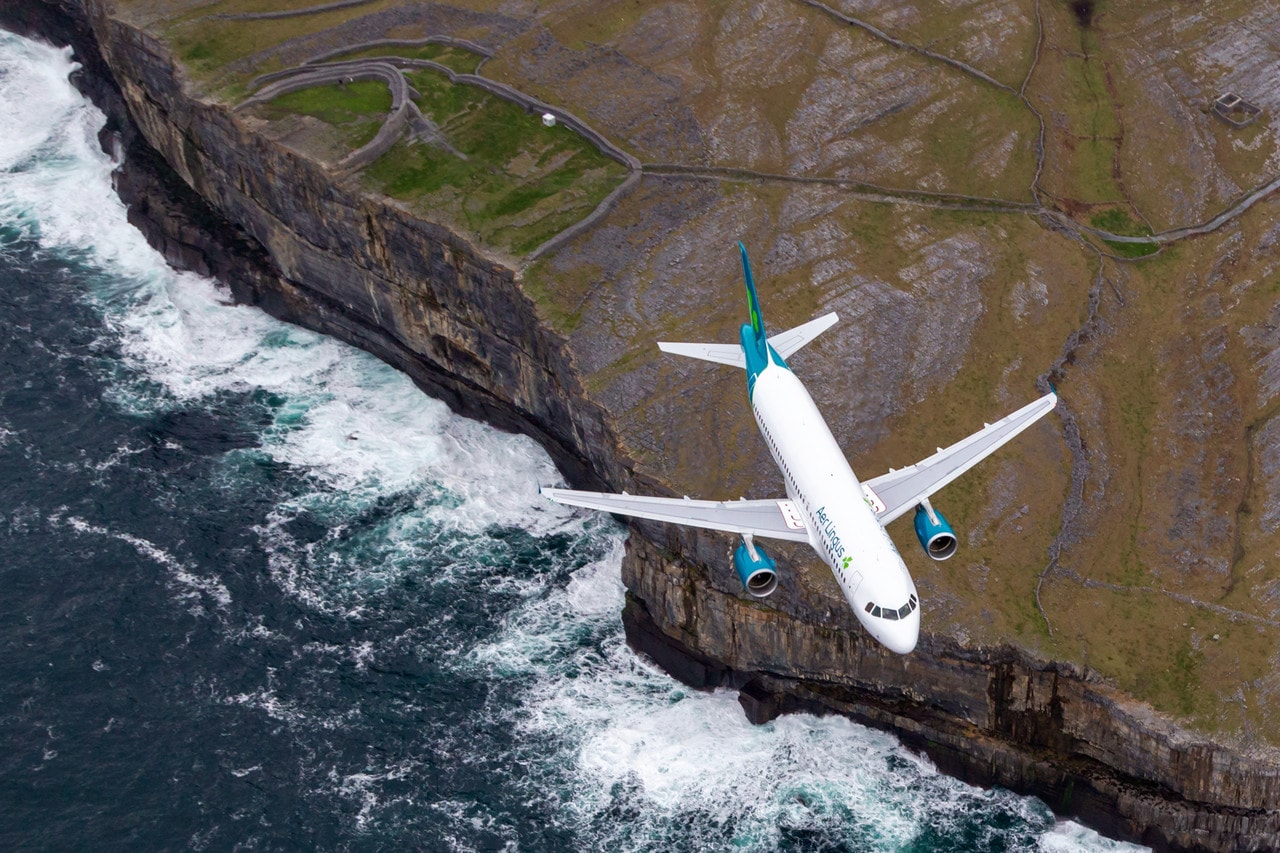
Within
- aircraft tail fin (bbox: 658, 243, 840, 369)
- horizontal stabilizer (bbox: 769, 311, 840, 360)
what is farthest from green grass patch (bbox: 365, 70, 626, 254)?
horizontal stabilizer (bbox: 769, 311, 840, 360)

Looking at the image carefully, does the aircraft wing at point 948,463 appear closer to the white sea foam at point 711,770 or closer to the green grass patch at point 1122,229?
the white sea foam at point 711,770

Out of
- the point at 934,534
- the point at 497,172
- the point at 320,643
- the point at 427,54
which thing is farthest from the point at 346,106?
the point at 934,534

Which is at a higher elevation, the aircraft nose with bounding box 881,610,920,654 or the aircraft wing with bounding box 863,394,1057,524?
the aircraft wing with bounding box 863,394,1057,524

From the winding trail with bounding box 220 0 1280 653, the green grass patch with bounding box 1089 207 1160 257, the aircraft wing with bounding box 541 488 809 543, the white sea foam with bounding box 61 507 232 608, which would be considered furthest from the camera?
the green grass patch with bounding box 1089 207 1160 257

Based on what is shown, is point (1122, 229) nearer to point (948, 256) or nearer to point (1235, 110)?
point (948, 256)

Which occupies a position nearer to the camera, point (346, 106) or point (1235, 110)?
point (346, 106)

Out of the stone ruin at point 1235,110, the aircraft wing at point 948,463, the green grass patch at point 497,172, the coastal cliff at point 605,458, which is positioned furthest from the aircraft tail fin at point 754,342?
the stone ruin at point 1235,110

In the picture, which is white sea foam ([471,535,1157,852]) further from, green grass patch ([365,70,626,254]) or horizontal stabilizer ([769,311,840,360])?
green grass patch ([365,70,626,254])
